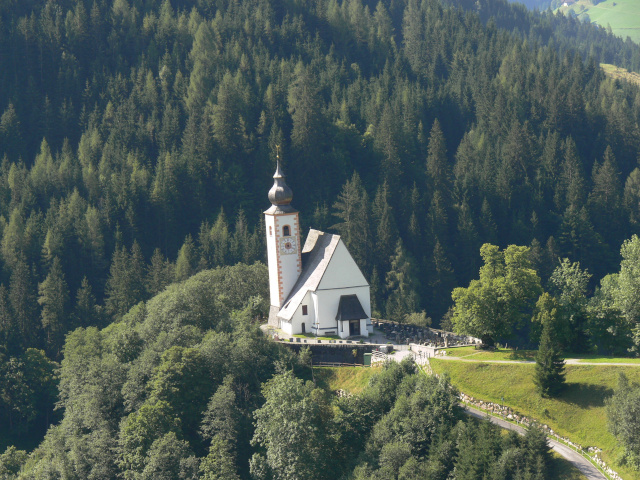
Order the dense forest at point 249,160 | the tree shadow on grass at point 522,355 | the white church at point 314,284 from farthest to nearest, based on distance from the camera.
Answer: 1. the dense forest at point 249,160
2. the white church at point 314,284
3. the tree shadow on grass at point 522,355

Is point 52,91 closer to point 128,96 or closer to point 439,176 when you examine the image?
point 128,96

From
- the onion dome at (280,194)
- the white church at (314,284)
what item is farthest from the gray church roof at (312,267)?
the onion dome at (280,194)

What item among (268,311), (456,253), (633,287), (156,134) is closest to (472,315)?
(633,287)

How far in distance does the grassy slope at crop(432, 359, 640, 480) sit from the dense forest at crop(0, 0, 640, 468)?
3371 cm

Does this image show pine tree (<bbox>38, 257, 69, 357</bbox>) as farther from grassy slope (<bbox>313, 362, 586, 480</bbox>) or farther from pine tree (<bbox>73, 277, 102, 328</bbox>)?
grassy slope (<bbox>313, 362, 586, 480</bbox>)

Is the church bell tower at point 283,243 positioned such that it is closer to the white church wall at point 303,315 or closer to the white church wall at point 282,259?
the white church wall at point 282,259

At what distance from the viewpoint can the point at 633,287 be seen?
67812 millimetres

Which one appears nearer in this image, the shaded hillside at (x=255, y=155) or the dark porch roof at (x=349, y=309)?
the dark porch roof at (x=349, y=309)

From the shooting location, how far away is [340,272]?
79438 millimetres

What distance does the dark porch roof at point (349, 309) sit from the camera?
78562mm

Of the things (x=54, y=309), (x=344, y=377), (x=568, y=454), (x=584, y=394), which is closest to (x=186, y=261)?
(x=54, y=309)

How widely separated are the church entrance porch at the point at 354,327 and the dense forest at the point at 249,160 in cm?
2828

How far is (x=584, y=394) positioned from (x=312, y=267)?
91.7ft

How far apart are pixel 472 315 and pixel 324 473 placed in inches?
639
